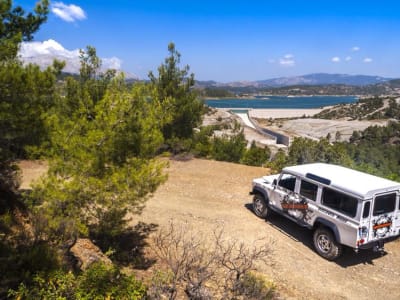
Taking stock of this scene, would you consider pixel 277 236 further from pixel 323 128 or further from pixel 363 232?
pixel 323 128

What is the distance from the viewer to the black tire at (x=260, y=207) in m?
9.48

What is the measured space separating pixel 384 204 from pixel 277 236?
2.98 meters

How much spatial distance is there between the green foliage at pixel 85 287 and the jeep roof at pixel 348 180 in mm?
4971

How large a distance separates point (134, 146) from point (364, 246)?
5.64 metres

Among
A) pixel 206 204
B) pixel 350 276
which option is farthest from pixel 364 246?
pixel 206 204

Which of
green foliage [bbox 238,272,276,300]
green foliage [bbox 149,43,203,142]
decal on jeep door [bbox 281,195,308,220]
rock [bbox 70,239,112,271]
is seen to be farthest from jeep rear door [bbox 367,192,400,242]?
green foliage [bbox 149,43,203,142]

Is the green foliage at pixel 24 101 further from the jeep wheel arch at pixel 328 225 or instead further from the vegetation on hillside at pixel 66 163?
the jeep wheel arch at pixel 328 225

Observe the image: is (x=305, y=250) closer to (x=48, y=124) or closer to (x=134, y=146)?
(x=134, y=146)

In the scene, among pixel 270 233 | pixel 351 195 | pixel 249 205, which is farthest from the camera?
pixel 249 205

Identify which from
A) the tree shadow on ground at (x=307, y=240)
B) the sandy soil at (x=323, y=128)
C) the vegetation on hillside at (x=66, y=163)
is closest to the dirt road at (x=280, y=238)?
the tree shadow on ground at (x=307, y=240)

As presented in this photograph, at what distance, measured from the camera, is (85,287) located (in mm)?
4496

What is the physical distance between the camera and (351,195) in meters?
6.62

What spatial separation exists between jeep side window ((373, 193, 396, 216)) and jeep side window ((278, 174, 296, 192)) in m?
2.19

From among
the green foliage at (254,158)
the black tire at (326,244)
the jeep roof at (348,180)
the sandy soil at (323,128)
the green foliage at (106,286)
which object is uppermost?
the jeep roof at (348,180)
